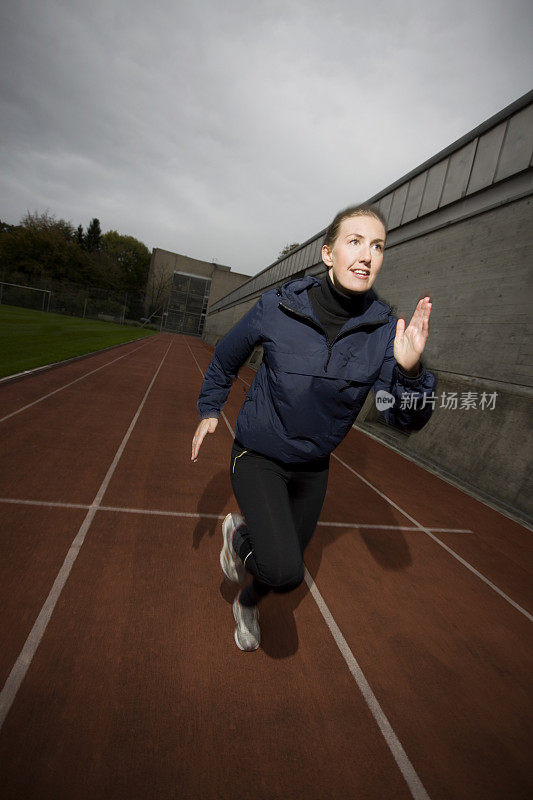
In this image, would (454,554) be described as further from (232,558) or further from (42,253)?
(42,253)

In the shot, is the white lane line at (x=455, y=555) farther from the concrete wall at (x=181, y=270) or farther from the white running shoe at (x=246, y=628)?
the concrete wall at (x=181, y=270)

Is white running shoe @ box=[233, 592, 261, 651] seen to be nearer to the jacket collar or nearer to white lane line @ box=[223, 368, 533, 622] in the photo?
the jacket collar

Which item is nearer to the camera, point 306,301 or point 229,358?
point 306,301

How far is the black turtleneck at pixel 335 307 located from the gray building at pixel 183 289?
2612 inches

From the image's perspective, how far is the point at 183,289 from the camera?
223 ft

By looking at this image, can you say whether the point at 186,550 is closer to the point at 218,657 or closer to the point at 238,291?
the point at 218,657

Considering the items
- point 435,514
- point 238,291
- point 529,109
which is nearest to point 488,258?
point 529,109

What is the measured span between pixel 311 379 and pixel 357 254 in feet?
2.47

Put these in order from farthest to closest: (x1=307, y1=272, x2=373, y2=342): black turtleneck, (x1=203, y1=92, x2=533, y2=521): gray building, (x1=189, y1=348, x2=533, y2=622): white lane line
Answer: (x1=203, y1=92, x2=533, y2=521): gray building
(x1=189, y1=348, x2=533, y2=622): white lane line
(x1=307, y1=272, x2=373, y2=342): black turtleneck

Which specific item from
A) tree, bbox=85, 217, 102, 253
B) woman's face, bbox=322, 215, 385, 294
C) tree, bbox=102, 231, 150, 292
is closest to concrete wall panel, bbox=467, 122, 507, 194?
woman's face, bbox=322, 215, 385, 294

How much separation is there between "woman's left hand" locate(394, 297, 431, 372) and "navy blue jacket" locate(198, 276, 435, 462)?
0.13 meters

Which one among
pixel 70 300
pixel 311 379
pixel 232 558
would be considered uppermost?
pixel 70 300

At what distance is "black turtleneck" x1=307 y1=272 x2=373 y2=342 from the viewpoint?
2164 mm

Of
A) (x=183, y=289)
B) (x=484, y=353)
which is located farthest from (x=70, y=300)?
(x=484, y=353)
